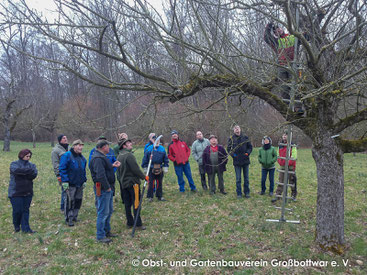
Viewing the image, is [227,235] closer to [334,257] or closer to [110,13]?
[334,257]

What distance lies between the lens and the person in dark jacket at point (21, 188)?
5.26 meters

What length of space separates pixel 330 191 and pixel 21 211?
5791mm

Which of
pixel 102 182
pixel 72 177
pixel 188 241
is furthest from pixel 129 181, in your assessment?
pixel 188 241

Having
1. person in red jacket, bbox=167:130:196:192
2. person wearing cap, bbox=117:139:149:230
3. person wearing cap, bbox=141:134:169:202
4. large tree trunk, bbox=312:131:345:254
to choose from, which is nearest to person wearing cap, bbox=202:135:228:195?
person in red jacket, bbox=167:130:196:192

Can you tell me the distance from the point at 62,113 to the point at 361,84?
26.8m

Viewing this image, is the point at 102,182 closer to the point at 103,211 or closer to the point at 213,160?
the point at 103,211

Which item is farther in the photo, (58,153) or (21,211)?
Result: (58,153)

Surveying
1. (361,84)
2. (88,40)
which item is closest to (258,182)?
(361,84)

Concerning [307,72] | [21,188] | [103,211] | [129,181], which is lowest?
[103,211]

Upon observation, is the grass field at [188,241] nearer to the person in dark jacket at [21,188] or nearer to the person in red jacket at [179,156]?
the person in dark jacket at [21,188]

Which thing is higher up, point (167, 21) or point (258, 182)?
point (167, 21)

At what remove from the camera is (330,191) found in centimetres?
420

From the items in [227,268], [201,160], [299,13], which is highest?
[299,13]

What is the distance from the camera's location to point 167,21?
4137 mm
